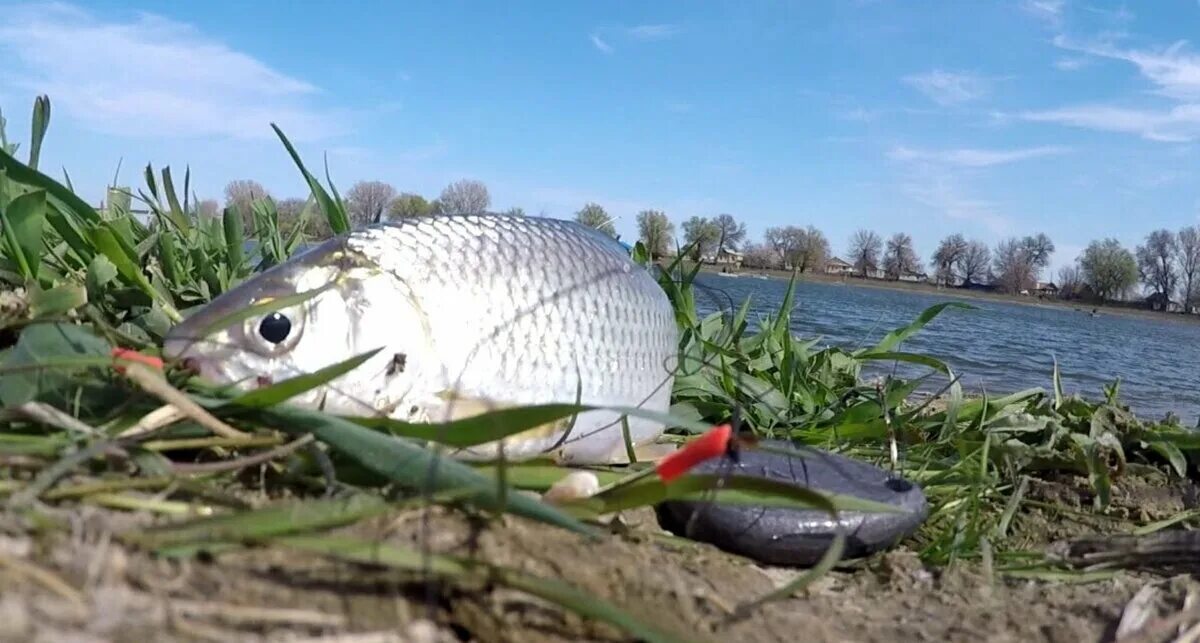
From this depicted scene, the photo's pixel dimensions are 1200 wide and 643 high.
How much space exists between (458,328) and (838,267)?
56.8 meters

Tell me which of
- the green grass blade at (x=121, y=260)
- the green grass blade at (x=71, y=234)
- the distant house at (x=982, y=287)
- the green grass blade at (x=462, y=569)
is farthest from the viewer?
the distant house at (x=982, y=287)

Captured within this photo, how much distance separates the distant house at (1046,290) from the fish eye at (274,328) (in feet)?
203

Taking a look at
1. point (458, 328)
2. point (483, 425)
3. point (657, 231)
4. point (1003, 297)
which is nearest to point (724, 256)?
point (657, 231)

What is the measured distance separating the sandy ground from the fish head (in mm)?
714

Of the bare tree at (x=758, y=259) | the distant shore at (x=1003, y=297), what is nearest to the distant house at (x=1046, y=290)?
the distant shore at (x=1003, y=297)

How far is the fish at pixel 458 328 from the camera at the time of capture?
1806 mm

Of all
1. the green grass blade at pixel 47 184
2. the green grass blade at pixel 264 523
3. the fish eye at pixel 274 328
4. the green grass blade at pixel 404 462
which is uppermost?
the green grass blade at pixel 47 184

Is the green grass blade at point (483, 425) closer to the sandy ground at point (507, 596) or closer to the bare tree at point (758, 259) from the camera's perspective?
the sandy ground at point (507, 596)

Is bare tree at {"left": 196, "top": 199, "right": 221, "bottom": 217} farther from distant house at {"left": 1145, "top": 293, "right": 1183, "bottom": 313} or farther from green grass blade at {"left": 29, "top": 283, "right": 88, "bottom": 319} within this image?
distant house at {"left": 1145, "top": 293, "right": 1183, "bottom": 313}

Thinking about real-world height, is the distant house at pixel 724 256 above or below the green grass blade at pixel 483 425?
above

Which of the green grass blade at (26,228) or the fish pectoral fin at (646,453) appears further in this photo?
the fish pectoral fin at (646,453)

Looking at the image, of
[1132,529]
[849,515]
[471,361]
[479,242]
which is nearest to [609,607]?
[849,515]

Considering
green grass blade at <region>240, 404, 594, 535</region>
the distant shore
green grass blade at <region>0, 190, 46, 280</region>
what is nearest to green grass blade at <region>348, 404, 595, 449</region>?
green grass blade at <region>240, 404, 594, 535</region>

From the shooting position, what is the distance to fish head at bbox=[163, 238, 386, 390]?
66.5 inches
